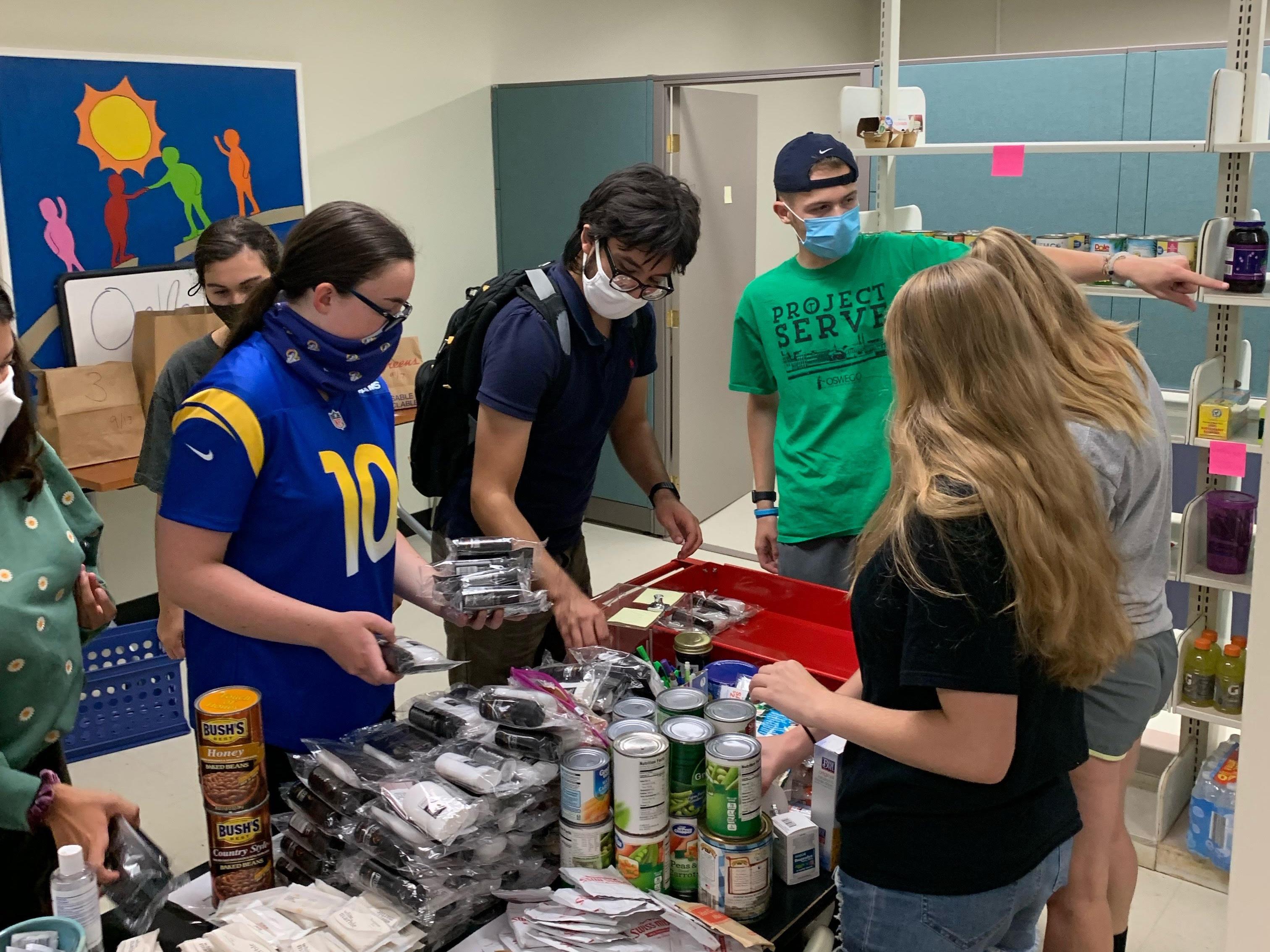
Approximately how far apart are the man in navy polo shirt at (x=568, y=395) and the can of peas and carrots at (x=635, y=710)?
0.43 meters

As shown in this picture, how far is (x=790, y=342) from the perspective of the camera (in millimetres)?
2660

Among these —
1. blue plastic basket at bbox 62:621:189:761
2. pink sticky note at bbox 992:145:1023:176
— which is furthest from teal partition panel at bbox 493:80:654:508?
pink sticky note at bbox 992:145:1023:176

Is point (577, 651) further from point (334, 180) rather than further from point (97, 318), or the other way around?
point (334, 180)

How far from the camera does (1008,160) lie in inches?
116

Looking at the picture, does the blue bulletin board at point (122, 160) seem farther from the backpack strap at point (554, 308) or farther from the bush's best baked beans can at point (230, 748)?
the bush's best baked beans can at point (230, 748)

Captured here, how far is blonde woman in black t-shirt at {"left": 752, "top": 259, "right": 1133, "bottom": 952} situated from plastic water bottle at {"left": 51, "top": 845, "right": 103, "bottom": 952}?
858 millimetres

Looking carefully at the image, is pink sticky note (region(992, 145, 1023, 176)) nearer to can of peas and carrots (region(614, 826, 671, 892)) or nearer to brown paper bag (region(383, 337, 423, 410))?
can of peas and carrots (region(614, 826, 671, 892))

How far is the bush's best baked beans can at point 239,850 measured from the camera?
1394mm

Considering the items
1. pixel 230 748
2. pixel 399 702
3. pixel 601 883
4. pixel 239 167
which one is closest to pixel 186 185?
pixel 239 167

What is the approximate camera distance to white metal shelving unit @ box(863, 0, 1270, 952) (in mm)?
2594

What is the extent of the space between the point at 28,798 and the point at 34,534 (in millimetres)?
386

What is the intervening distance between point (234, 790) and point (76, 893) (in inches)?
8.0

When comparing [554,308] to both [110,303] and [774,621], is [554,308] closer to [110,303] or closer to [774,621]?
[774,621]

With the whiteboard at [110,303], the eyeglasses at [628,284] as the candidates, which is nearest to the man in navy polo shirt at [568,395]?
the eyeglasses at [628,284]
